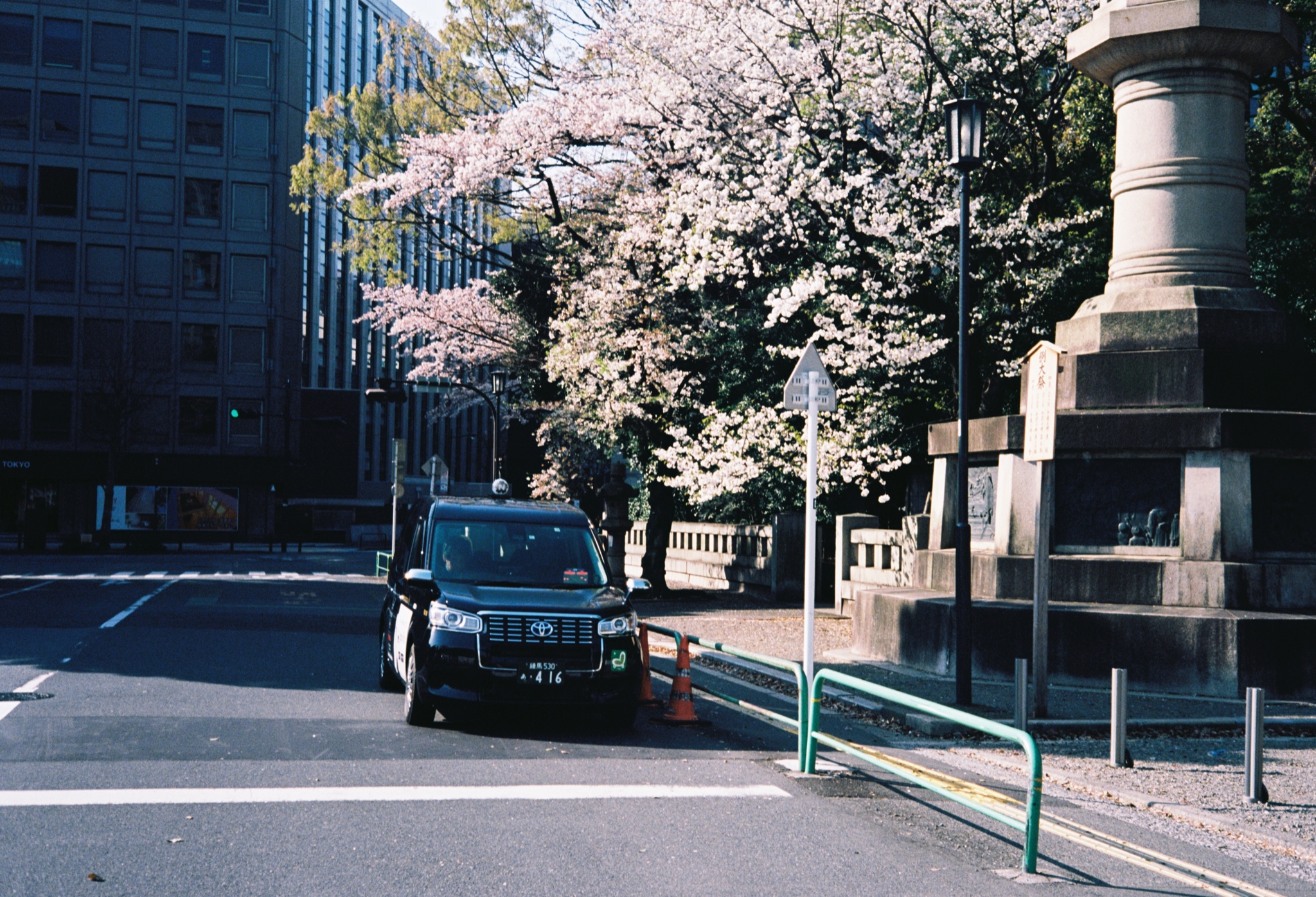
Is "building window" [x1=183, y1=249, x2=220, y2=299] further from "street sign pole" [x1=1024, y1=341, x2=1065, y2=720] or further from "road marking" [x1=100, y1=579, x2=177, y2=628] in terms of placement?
"street sign pole" [x1=1024, y1=341, x2=1065, y2=720]

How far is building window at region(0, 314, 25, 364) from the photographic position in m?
60.1

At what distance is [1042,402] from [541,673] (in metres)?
4.98

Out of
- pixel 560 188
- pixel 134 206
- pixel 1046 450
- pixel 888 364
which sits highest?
pixel 134 206

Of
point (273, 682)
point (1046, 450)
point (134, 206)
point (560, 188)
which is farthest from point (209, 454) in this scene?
point (1046, 450)

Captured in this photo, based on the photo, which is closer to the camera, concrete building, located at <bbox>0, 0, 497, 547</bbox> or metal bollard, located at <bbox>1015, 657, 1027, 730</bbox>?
metal bollard, located at <bbox>1015, 657, 1027, 730</bbox>

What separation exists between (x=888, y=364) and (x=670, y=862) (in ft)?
49.2

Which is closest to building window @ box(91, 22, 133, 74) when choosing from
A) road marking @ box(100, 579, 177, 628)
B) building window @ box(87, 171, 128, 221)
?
building window @ box(87, 171, 128, 221)

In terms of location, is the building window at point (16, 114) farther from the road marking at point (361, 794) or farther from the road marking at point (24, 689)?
the road marking at point (361, 794)

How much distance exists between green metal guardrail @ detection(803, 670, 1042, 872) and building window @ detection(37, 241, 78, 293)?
197ft

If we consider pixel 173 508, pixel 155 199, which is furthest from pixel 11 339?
pixel 173 508

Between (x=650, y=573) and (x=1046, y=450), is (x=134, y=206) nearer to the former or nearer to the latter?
(x=650, y=573)

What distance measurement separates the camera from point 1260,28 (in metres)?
14.4

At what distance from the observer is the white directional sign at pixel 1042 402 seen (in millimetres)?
11273

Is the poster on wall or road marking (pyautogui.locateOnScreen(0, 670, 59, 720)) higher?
the poster on wall
